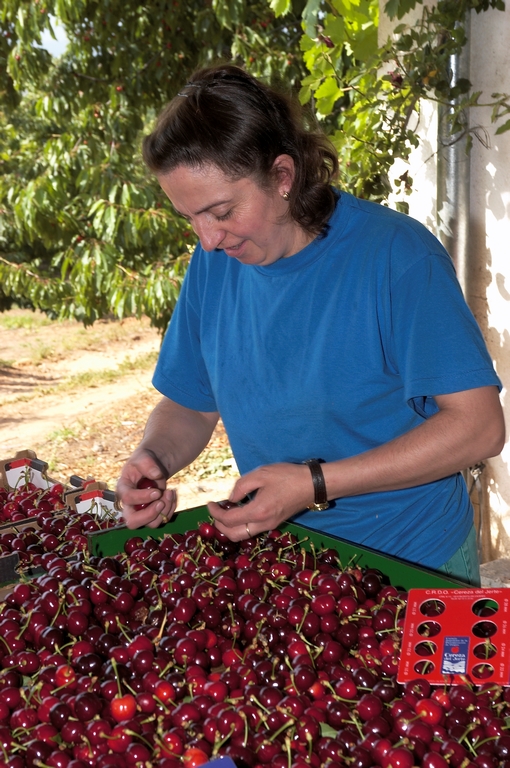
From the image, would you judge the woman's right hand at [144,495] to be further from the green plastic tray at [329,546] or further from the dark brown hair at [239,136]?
the dark brown hair at [239,136]

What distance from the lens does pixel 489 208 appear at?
3.05 meters

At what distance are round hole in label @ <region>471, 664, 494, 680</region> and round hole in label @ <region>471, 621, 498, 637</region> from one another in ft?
0.25

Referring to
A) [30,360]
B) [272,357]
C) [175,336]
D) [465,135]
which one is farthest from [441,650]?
[30,360]

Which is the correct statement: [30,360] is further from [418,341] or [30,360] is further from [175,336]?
[418,341]

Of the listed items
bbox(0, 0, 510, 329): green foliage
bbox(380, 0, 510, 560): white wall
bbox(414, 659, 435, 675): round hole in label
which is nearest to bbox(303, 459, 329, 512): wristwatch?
A: bbox(414, 659, 435, 675): round hole in label

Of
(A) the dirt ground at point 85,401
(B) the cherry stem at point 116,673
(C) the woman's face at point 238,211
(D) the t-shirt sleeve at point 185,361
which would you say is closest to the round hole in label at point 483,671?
(B) the cherry stem at point 116,673

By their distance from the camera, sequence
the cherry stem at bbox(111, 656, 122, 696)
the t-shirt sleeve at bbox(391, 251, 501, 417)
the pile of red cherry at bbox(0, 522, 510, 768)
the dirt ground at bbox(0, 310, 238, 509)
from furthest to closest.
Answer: the dirt ground at bbox(0, 310, 238, 509)
the t-shirt sleeve at bbox(391, 251, 501, 417)
the cherry stem at bbox(111, 656, 122, 696)
the pile of red cherry at bbox(0, 522, 510, 768)

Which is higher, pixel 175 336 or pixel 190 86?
pixel 190 86

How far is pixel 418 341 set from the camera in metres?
1.54

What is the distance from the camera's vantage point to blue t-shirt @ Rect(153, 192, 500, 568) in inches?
60.6

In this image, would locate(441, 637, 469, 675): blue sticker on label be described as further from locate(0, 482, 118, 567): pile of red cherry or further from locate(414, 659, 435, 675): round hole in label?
locate(0, 482, 118, 567): pile of red cherry

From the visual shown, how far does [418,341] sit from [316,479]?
33 cm

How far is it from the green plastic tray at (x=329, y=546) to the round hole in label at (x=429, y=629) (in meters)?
0.12

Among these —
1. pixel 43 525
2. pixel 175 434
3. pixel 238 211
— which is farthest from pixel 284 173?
pixel 43 525
